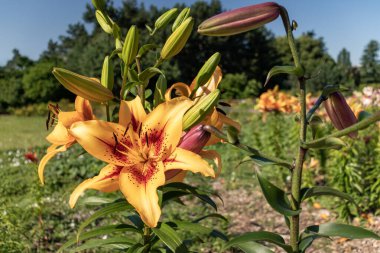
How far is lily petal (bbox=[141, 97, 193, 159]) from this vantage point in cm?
90

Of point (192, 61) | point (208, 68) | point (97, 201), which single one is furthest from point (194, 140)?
point (192, 61)

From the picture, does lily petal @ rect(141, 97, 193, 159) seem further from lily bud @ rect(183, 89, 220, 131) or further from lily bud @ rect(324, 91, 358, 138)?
lily bud @ rect(324, 91, 358, 138)

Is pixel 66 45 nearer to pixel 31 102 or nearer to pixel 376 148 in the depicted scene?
pixel 31 102

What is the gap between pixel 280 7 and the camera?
900 millimetres

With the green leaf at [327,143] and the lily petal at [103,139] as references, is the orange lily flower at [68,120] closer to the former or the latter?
the lily petal at [103,139]

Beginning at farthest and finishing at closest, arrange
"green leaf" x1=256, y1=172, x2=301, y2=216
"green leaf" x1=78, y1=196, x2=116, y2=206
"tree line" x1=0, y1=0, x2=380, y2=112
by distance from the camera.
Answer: "tree line" x1=0, y1=0, x2=380, y2=112
"green leaf" x1=78, y1=196, x2=116, y2=206
"green leaf" x1=256, y1=172, x2=301, y2=216

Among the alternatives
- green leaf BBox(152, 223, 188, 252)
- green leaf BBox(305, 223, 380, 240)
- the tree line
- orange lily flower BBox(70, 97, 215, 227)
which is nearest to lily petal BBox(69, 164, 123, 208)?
orange lily flower BBox(70, 97, 215, 227)

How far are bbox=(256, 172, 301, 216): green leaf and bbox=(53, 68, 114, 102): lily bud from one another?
36 cm

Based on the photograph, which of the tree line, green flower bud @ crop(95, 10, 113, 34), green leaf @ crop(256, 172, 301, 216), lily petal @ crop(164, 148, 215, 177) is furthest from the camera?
the tree line

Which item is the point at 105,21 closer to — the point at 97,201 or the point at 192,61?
the point at 97,201

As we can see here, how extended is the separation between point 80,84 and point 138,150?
174 mm

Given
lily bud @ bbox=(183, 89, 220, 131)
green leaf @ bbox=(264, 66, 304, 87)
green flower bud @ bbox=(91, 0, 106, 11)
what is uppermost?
green flower bud @ bbox=(91, 0, 106, 11)

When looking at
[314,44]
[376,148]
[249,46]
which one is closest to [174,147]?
[376,148]

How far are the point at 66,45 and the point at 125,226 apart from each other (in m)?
46.0
